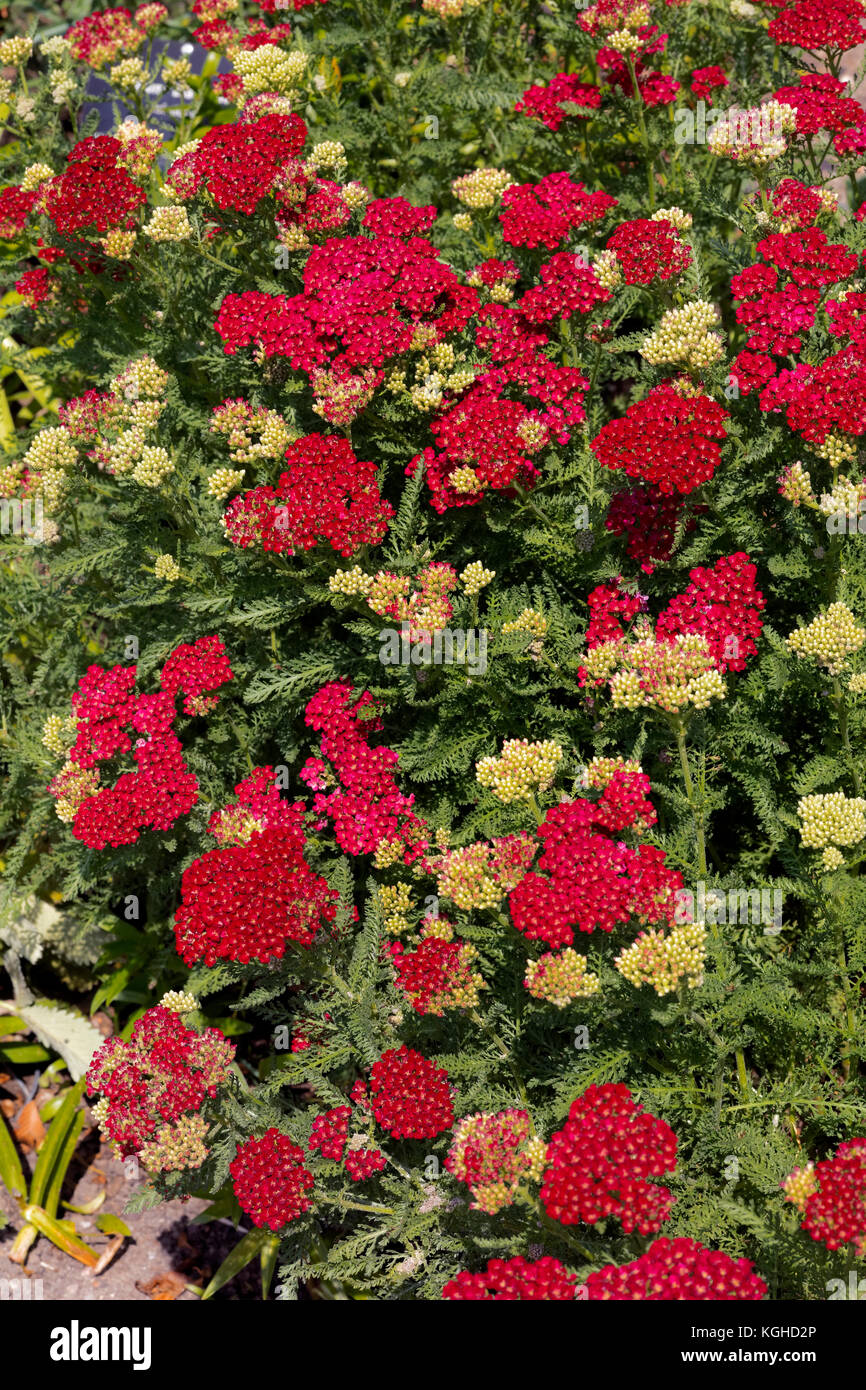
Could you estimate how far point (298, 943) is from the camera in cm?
507

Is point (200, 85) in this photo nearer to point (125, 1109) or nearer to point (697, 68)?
point (697, 68)

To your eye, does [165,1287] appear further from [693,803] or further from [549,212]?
[549,212]

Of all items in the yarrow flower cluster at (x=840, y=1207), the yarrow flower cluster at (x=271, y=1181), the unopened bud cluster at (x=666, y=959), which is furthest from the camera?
the yarrow flower cluster at (x=271, y=1181)

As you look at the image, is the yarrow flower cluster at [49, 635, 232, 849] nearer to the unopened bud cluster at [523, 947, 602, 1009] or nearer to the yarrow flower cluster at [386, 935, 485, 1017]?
the yarrow flower cluster at [386, 935, 485, 1017]

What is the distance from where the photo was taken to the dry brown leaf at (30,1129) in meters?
7.07

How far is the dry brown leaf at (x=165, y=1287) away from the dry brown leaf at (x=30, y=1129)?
1105 mm

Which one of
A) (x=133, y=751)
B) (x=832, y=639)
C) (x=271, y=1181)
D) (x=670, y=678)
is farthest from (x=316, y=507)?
(x=271, y=1181)

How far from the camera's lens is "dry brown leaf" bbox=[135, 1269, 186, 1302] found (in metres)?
6.39

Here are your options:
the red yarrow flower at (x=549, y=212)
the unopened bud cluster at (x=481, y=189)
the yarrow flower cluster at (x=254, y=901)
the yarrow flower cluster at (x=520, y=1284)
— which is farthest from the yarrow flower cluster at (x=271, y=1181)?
the unopened bud cluster at (x=481, y=189)

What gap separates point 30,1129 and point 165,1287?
1.29 meters

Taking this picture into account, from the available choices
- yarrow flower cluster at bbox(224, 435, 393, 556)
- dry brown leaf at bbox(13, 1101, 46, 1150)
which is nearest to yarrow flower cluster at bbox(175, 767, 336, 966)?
yarrow flower cluster at bbox(224, 435, 393, 556)

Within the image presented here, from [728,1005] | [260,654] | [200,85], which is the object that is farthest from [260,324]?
[200,85]

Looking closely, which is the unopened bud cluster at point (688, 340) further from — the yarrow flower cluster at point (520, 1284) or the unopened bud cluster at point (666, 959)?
the yarrow flower cluster at point (520, 1284)

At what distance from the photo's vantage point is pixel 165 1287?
21.1 ft
